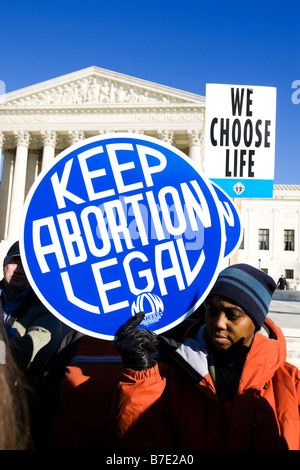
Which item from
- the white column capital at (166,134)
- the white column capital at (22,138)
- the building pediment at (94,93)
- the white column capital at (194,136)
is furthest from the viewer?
the white column capital at (22,138)

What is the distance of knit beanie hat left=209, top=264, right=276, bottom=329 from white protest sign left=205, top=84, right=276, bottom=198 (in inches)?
56.5

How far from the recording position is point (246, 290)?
1.48 metres

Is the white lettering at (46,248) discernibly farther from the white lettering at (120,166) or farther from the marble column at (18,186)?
the marble column at (18,186)

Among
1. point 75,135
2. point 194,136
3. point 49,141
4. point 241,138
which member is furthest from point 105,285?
point 49,141

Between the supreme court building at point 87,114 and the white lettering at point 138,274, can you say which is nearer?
the white lettering at point 138,274

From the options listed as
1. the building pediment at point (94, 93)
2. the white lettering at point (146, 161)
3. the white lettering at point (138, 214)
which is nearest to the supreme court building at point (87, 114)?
the building pediment at point (94, 93)

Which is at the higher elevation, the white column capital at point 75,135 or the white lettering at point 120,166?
the white column capital at point 75,135

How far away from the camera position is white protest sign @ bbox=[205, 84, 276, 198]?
2729 mm

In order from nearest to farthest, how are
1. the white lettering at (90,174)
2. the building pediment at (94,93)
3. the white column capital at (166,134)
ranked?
1. the white lettering at (90,174)
2. the white column capital at (166,134)
3. the building pediment at (94,93)

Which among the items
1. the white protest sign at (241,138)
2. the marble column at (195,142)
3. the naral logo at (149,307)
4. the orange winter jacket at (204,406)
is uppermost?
the marble column at (195,142)

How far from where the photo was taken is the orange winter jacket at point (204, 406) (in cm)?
124

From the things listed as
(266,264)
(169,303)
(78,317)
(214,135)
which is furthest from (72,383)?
(266,264)

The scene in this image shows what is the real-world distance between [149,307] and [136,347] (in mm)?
230

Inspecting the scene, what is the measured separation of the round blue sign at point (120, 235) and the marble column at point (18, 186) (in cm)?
2844
